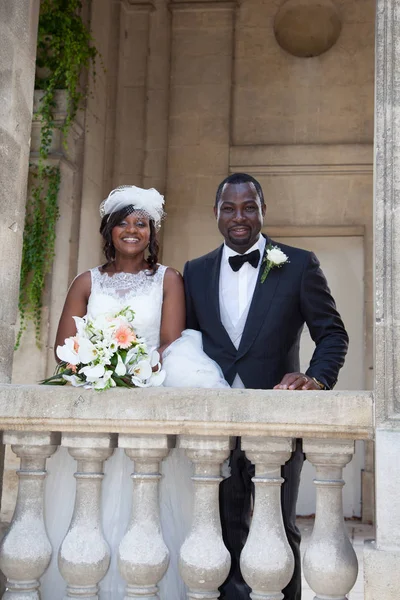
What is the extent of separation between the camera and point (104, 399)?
2.71 meters

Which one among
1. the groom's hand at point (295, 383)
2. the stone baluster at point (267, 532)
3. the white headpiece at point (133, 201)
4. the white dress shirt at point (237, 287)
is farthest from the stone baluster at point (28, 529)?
the white headpiece at point (133, 201)

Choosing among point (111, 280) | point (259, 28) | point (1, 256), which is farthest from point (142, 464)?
point (259, 28)

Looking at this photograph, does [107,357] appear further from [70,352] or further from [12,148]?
[12,148]

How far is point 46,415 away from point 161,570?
2.08 ft

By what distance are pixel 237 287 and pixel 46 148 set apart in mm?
4610

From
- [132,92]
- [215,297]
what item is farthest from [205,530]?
[132,92]

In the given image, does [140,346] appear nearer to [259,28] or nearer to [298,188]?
[298,188]

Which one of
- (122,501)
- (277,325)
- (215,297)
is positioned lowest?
(122,501)

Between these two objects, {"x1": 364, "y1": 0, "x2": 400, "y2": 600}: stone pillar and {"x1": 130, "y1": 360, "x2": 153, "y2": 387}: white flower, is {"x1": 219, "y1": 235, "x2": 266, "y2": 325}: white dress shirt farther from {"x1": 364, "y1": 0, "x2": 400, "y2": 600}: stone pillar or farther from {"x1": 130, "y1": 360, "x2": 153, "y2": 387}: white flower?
{"x1": 364, "y1": 0, "x2": 400, "y2": 600}: stone pillar

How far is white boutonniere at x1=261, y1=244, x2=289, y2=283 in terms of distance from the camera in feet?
11.3

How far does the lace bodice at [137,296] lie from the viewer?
3.73 metres

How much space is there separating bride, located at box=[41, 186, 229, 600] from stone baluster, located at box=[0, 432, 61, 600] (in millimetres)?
130

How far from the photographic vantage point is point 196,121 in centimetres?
968

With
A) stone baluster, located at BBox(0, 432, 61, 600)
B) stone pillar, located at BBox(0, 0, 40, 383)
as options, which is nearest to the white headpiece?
stone pillar, located at BBox(0, 0, 40, 383)
